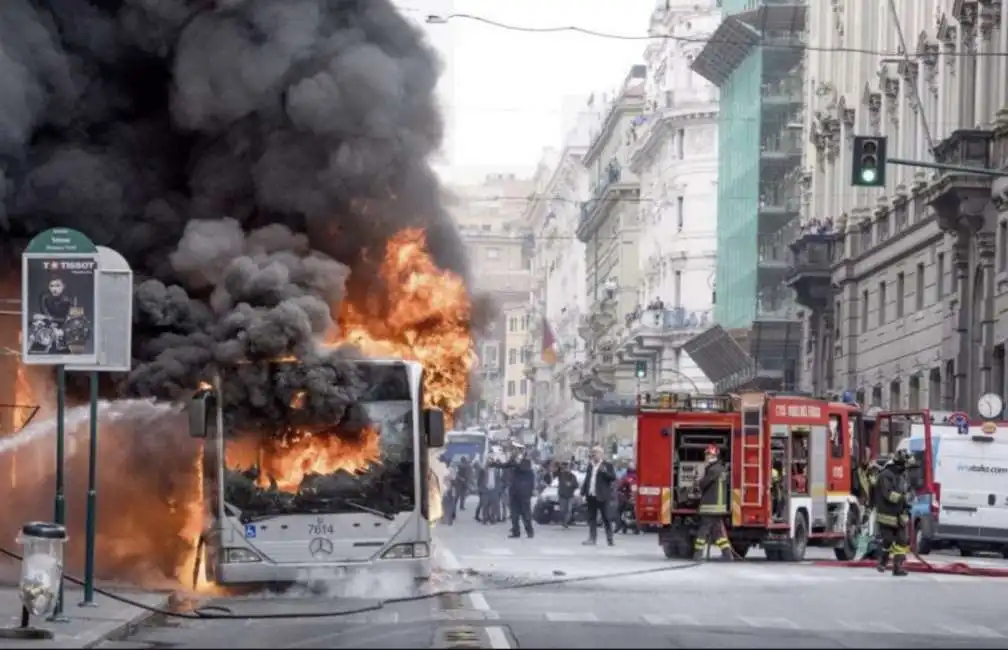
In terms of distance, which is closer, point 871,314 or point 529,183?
point 871,314

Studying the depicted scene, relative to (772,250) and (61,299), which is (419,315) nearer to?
(61,299)

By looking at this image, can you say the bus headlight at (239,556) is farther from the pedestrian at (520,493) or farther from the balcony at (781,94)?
the balcony at (781,94)

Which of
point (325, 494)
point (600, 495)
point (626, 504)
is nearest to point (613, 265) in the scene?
point (626, 504)

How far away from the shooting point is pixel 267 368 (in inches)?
907

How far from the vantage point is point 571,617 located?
68.9 feet

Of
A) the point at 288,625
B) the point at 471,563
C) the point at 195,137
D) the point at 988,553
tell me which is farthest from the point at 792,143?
the point at 288,625

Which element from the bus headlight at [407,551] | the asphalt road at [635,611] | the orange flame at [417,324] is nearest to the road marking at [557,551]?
the asphalt road at [635,611]

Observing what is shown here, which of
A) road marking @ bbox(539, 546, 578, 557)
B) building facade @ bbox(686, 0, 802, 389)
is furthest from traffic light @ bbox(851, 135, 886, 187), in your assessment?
building facade @ bbox(686, 0, 802, 389)

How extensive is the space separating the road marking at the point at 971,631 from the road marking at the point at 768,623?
137 cm

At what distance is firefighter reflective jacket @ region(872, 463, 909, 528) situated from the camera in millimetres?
30484

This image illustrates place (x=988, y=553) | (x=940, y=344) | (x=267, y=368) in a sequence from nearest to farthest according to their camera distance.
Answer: (x=267, y=368), (x=988, y=553), (x=940, y=344)

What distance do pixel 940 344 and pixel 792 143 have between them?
28.8 meters

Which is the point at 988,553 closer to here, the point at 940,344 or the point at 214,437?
the point at 940,344

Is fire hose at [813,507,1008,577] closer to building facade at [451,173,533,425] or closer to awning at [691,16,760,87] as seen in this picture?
building facade at [451,173,533,425]
